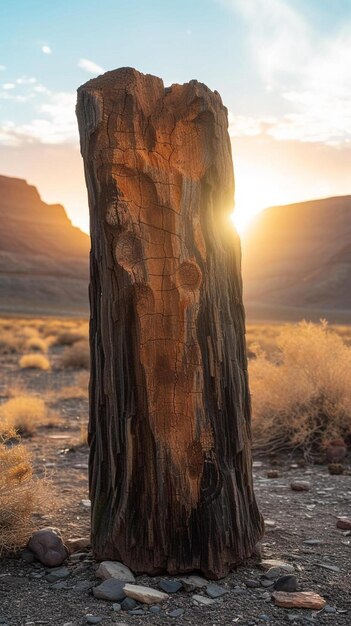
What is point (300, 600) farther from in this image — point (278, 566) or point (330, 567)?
point (330, 567)

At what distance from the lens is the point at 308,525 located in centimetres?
481

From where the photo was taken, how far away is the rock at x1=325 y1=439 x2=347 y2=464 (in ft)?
22.8

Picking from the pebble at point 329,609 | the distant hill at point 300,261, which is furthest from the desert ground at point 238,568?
the distant hill at point 300,261

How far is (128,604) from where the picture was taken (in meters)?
3.33

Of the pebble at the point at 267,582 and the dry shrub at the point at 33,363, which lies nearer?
the pebble at the point at 267,582

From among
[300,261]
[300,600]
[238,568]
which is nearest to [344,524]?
[238,568]

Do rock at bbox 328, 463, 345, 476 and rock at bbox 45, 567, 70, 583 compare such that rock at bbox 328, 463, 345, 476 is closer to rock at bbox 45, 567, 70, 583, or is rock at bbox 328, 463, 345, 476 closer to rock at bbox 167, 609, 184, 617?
rock at bbox 45, 567, 70, 583

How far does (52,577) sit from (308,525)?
6.22 feet

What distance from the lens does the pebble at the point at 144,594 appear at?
11.0ft

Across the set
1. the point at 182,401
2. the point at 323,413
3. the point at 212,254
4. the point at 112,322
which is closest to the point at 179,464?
the point at 182,401

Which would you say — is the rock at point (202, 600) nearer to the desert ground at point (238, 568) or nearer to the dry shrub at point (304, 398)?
the desert ground at point (238, 568)

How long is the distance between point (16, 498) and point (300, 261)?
121 meters

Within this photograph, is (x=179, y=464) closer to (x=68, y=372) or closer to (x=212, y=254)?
(x=212, y=254)

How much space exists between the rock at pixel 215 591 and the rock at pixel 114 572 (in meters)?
0.38
